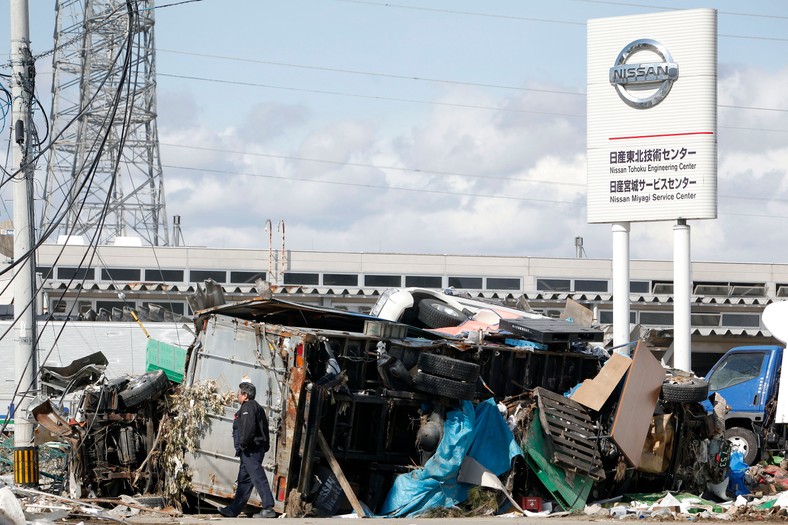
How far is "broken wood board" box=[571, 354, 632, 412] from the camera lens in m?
13.7

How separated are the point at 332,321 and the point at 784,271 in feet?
113

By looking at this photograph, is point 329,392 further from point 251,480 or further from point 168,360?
point 168,360

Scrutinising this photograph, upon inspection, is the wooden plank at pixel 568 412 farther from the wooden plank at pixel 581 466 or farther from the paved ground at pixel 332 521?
the paved ground at pixel 332 521

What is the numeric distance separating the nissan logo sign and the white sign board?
2 cm

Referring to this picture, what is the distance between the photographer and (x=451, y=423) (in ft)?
41.5

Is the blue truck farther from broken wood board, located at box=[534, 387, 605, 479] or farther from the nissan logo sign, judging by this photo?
the nissan logo sign

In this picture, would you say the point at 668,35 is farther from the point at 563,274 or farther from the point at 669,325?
the point at 563,274

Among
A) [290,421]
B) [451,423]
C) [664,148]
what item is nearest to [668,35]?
[664,148]

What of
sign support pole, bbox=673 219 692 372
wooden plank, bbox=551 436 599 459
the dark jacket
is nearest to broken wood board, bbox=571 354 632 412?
wooden plank, bbox=551 436 599 459

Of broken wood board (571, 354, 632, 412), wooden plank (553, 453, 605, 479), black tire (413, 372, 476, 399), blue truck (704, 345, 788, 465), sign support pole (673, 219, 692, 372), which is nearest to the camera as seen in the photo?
black tire (413, 372, 476, 399)

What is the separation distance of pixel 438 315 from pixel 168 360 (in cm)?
422

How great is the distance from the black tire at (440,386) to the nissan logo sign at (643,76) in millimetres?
9880

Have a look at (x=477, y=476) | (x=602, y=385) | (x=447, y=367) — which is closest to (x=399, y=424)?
(x=447, y=367)

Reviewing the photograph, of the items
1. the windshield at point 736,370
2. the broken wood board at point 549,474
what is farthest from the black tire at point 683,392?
the windshield at point 736,370
